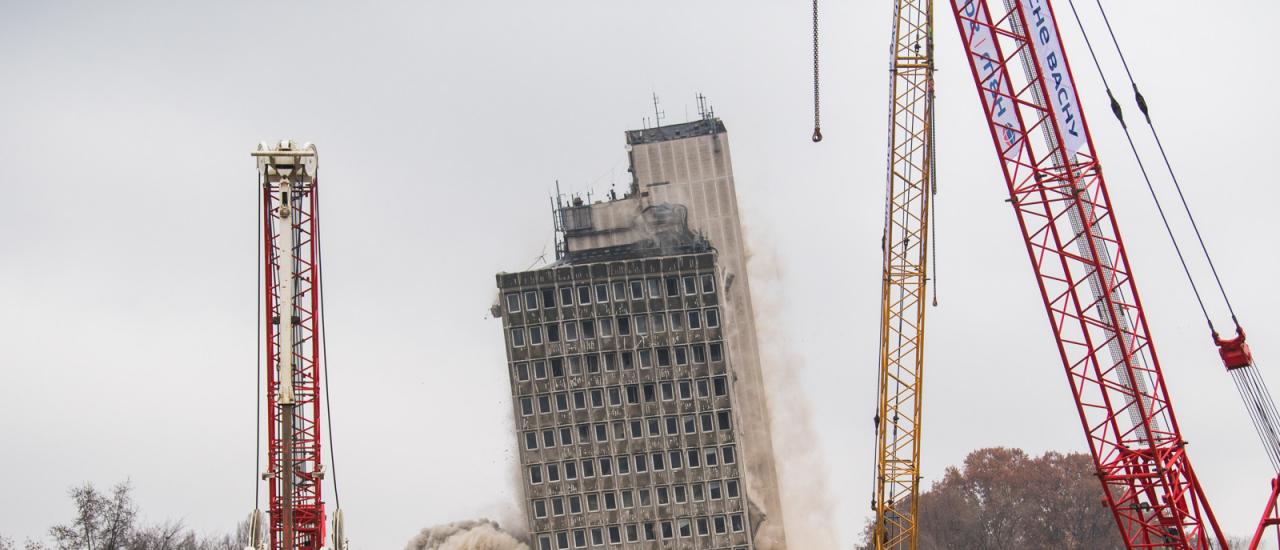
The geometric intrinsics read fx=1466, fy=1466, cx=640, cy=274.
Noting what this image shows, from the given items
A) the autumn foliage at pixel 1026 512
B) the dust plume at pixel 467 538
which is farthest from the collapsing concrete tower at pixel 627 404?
the autumn foliage at pixel 1026 512

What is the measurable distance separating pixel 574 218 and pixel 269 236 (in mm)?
66470

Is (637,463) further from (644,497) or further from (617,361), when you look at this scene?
(617,361)

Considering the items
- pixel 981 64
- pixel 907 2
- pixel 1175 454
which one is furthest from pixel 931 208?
pixel 1175 454

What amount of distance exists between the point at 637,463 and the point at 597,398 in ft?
22.7

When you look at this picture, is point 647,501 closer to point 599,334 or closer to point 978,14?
point 599,334

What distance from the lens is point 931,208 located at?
4008 inches

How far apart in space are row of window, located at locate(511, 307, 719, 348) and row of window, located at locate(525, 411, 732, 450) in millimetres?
7923

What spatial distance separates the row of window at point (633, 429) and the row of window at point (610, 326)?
26.0 feet

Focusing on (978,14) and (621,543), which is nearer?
(978,14)

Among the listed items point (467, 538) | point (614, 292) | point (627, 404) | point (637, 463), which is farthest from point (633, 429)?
point (467, 538)

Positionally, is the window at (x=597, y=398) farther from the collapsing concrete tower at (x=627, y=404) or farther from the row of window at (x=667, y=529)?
the row of window at (x=667, y=529)

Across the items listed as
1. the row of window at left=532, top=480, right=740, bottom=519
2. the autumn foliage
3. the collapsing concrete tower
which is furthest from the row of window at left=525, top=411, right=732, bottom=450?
the autumn foliage

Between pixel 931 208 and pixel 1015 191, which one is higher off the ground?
pixel 931 208

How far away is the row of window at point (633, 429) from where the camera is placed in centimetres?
13250
